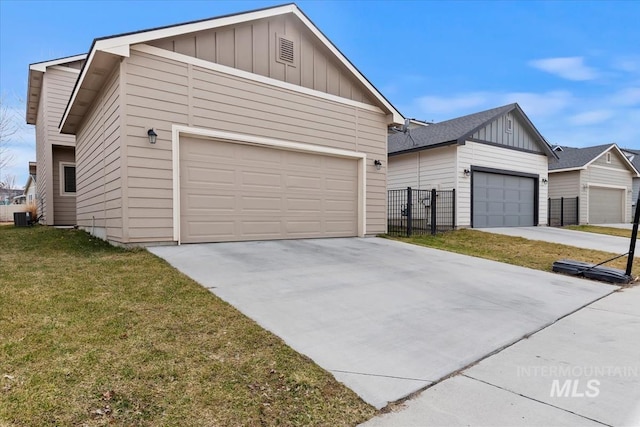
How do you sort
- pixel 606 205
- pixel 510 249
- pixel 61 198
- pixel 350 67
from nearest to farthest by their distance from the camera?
pixel 350 67 → pixel 510 249 → pixel 61 198 → pixel 606 205

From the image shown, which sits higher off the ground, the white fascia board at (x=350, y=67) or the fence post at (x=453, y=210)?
the white fascia board at (x=350, y=67)

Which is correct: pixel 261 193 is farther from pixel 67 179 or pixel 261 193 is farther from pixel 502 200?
pixel 502 200

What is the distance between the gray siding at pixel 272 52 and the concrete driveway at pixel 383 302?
4.02m

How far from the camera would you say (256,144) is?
27.0 feet

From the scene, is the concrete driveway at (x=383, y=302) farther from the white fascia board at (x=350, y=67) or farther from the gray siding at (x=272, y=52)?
the white fascia board at (x=350, y=67)

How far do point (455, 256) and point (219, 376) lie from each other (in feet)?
21.5

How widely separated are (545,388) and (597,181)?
72.8 ft

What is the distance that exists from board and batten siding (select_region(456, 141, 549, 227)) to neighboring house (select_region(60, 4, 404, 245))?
14.6 ft

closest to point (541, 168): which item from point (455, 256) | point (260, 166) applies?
point (455, 256)

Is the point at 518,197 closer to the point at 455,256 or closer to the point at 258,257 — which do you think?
the point at 455,256

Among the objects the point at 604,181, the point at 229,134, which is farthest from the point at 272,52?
the point at 604,181

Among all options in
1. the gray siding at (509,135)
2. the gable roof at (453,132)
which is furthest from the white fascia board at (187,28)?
the gray siding at (509,135)

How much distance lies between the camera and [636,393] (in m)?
2.58

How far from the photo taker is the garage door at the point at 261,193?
7.44m
